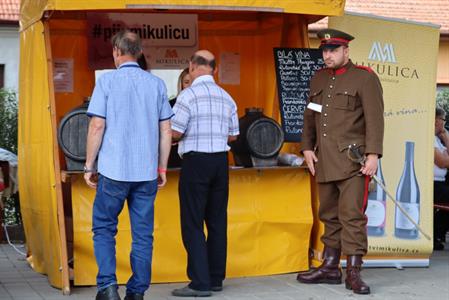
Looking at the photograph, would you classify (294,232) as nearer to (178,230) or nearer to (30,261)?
(178,230)

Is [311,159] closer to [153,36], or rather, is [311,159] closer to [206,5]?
[206,5]

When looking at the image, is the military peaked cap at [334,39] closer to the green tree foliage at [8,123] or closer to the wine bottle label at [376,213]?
the wine bottle label at [376,213]

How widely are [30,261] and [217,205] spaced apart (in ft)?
7.46

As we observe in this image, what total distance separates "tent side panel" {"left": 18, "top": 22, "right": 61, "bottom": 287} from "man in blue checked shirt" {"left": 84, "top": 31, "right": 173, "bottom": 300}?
994 mm

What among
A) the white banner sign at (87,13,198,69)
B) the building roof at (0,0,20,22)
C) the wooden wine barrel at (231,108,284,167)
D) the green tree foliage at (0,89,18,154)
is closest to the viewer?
the wooden wine barrel at (231,108,284,167)

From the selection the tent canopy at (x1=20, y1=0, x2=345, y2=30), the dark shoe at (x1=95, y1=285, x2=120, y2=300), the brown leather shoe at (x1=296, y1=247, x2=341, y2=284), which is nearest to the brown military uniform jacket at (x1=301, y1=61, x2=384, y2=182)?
the tent canopy at (x1=20, y1=0, x2=345, y2=30)

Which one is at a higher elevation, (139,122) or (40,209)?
(139,122)

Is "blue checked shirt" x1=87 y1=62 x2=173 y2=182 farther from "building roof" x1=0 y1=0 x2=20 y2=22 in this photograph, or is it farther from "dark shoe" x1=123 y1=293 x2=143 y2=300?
"building roof" x1=0 y1=0 x2=20 y2=22

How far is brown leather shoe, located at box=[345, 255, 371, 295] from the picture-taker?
7.26 metres

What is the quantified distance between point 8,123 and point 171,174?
4.06 m

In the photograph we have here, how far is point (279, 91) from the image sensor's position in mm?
8352

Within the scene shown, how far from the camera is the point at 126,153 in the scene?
6285 mm

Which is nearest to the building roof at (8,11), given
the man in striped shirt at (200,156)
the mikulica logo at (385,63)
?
the mikulica logo at (385,63)

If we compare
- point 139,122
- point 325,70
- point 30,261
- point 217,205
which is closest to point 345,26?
point 325,70
